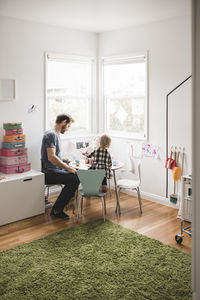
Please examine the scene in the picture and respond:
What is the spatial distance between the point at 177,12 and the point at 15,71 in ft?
7.60

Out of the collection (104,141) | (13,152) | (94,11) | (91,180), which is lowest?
(91,180)

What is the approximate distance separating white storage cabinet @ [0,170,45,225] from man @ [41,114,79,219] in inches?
6.9

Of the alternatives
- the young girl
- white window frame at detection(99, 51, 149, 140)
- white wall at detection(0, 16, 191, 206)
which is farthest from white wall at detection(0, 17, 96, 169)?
the young girl

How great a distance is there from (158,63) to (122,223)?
2.31 meters

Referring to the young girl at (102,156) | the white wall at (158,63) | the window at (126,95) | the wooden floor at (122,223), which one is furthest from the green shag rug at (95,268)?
the window at (126,95)

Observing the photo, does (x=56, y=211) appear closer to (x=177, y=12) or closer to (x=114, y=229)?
(x=114, y=229)

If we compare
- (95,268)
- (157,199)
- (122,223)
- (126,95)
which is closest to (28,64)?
(126,95)

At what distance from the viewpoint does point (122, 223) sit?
390cm

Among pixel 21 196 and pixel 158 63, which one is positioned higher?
pixel 158 63

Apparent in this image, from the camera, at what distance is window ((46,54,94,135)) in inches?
192

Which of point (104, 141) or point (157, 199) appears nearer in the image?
point (104, 141)

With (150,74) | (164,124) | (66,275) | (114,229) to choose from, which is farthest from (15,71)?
(66,275)

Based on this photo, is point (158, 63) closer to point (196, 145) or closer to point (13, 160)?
point (13, 160)

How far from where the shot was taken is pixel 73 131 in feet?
17.4
